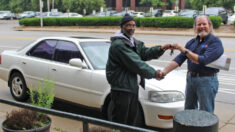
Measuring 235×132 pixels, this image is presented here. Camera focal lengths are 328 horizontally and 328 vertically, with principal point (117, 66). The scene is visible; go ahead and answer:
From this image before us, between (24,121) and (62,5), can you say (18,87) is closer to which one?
(24,121)

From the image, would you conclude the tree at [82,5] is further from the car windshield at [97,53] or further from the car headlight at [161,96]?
the car headlight at [161,96]

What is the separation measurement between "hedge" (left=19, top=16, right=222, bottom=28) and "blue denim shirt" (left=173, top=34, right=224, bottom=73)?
22605 millimetres

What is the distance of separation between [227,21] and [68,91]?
29.2m

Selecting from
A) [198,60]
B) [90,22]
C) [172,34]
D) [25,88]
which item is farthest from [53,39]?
[90,22]

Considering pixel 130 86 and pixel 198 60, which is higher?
pixel 198 60

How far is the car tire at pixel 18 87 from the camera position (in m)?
7.06

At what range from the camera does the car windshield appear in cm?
595

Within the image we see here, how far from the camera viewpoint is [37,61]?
676 cm

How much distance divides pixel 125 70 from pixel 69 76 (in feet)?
7.50

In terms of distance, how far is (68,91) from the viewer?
19.8 ft

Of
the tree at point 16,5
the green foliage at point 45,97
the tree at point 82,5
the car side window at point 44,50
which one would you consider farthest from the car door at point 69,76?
the tree at point 16,5

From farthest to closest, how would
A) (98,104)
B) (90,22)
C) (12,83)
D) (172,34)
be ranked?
(90,22)
(172,34)
(12,83)
(98,104)

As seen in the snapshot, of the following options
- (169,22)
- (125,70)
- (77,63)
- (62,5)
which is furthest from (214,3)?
(125,70)

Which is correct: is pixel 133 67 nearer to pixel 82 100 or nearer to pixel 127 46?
pixel 127 46
